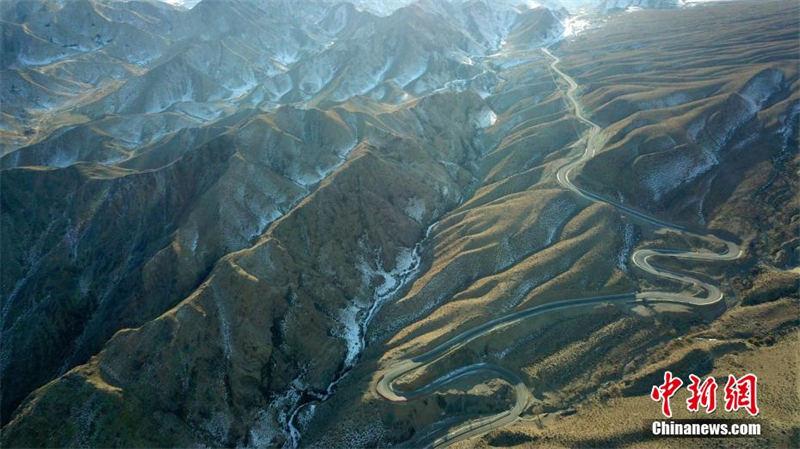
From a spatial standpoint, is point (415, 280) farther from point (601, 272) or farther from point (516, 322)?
point (601, 272)

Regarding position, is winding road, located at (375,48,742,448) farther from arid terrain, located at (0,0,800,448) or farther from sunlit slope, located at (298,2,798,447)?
sunlit slope, located at (298,2,798,447)

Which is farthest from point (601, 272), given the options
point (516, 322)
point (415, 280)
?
point (415, 280)

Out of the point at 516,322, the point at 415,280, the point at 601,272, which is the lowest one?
the point at 415,280

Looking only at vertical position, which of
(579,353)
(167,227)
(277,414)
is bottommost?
(277,414)

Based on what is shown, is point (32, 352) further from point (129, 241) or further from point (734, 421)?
point (734, 421)

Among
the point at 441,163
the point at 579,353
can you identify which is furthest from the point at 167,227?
the point at 579,353

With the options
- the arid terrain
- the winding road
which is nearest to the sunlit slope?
the arid terrain

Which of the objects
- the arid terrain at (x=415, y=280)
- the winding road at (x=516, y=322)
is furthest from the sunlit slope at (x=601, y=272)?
the winding road at (x=516, y=322)

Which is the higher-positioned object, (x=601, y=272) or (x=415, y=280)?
(x=601, y=272)
